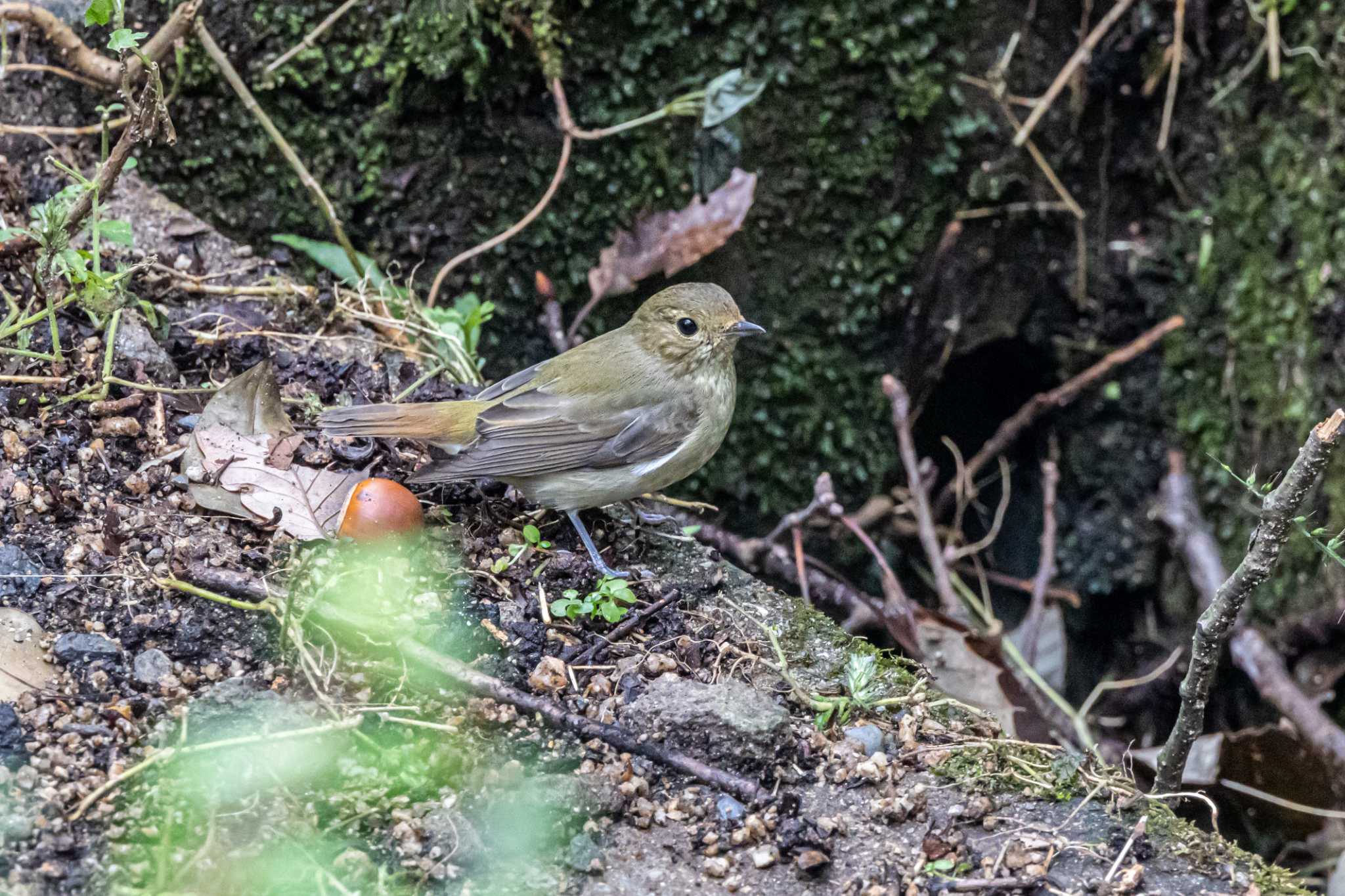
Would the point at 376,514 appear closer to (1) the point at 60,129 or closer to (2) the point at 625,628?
(2) the point at 625,628

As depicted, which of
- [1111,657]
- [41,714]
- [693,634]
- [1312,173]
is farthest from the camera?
[1111,657]

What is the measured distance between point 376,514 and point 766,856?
4.16 ft

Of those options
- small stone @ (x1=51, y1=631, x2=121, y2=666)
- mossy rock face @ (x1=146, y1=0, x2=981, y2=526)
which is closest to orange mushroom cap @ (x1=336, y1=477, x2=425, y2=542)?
small stone @ (x1=51, y1=631, x2=121, y2=666)

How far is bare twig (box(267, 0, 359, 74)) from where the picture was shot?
4.31 m

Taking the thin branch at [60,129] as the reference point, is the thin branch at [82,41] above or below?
above

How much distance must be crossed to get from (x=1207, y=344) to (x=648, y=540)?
10.1 ft

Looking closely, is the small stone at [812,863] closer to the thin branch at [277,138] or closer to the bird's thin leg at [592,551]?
the bird's thin leg at [592,551]

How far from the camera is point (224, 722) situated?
2445mm

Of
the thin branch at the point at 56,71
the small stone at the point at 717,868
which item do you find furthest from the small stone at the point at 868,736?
the thin branch at the point at 56,71

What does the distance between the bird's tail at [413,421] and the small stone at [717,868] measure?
1485 millimetres

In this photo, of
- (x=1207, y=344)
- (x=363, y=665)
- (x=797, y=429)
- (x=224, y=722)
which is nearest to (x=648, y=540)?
(x=363, y=665)

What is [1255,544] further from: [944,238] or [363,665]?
[944,238]

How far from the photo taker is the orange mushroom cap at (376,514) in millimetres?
2984

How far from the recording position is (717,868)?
239 centimetres
